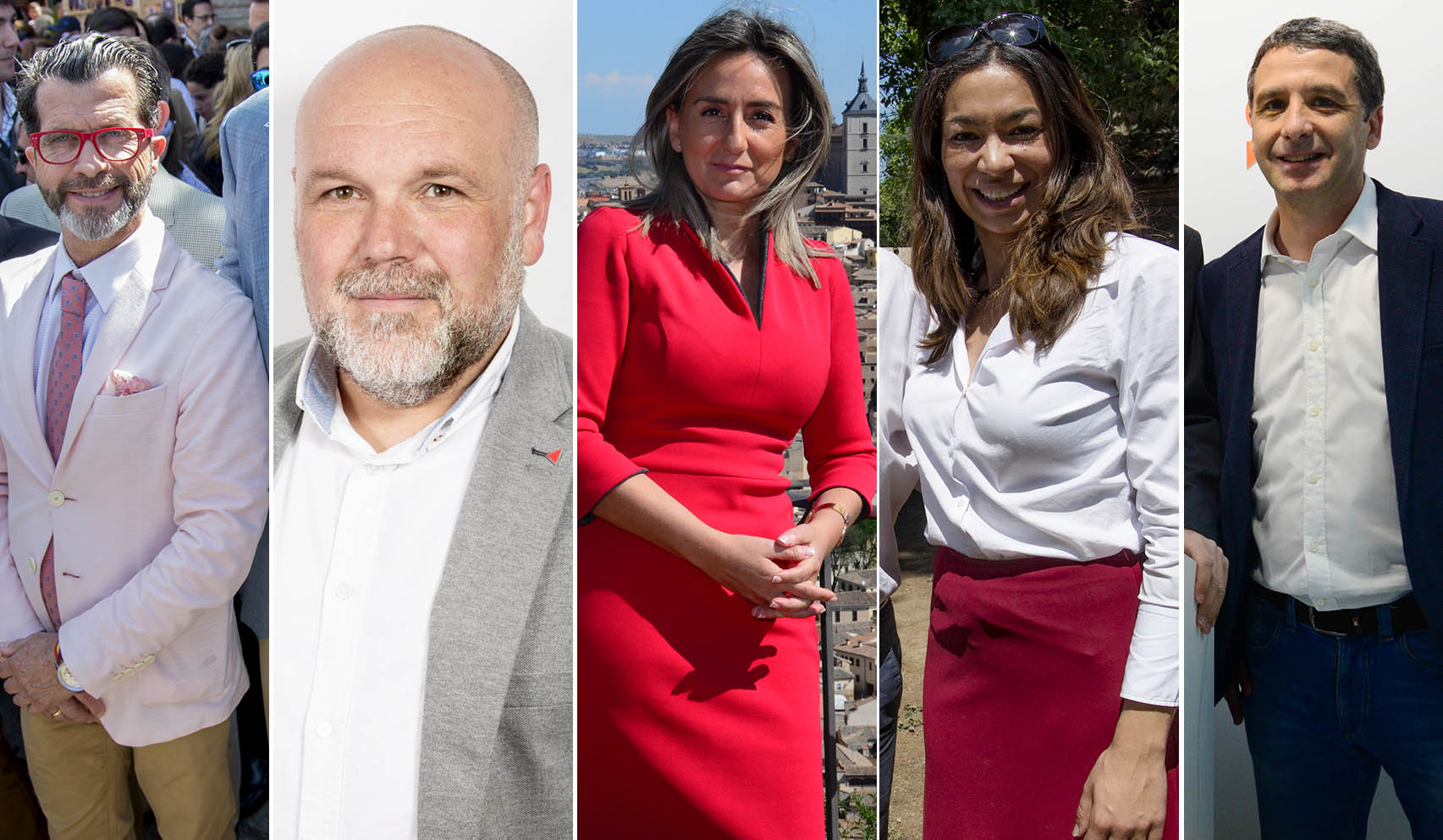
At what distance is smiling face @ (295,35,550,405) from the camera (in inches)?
108

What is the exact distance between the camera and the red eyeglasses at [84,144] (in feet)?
9.72

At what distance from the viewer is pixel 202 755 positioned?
3035 mm

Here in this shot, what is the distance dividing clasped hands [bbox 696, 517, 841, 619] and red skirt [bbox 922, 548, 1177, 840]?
0.33 metres

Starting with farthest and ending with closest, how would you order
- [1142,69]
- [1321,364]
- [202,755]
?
[202,755] < [1142,69] < [1321,364]

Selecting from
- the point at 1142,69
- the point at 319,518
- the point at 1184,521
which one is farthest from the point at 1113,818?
the point at 319,518

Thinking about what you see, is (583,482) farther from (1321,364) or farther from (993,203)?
(1321,364)

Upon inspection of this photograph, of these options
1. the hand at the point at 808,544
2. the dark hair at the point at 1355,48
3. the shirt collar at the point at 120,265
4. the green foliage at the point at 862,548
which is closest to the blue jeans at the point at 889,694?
the green foliage at the point at 862,548

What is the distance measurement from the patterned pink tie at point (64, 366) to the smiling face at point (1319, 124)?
124 inches

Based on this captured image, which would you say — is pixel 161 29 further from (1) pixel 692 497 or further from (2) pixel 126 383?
(1) pixel 692 497

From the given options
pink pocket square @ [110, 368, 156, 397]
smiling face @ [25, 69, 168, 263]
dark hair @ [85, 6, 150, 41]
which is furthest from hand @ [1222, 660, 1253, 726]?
dark hair @ [85, 6, 150, 41]

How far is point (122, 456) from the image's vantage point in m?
2.91

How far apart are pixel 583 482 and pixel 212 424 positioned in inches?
41.1

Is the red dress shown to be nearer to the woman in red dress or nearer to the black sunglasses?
the woman in red dress

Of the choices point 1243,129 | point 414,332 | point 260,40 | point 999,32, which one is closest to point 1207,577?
point 1243,129
